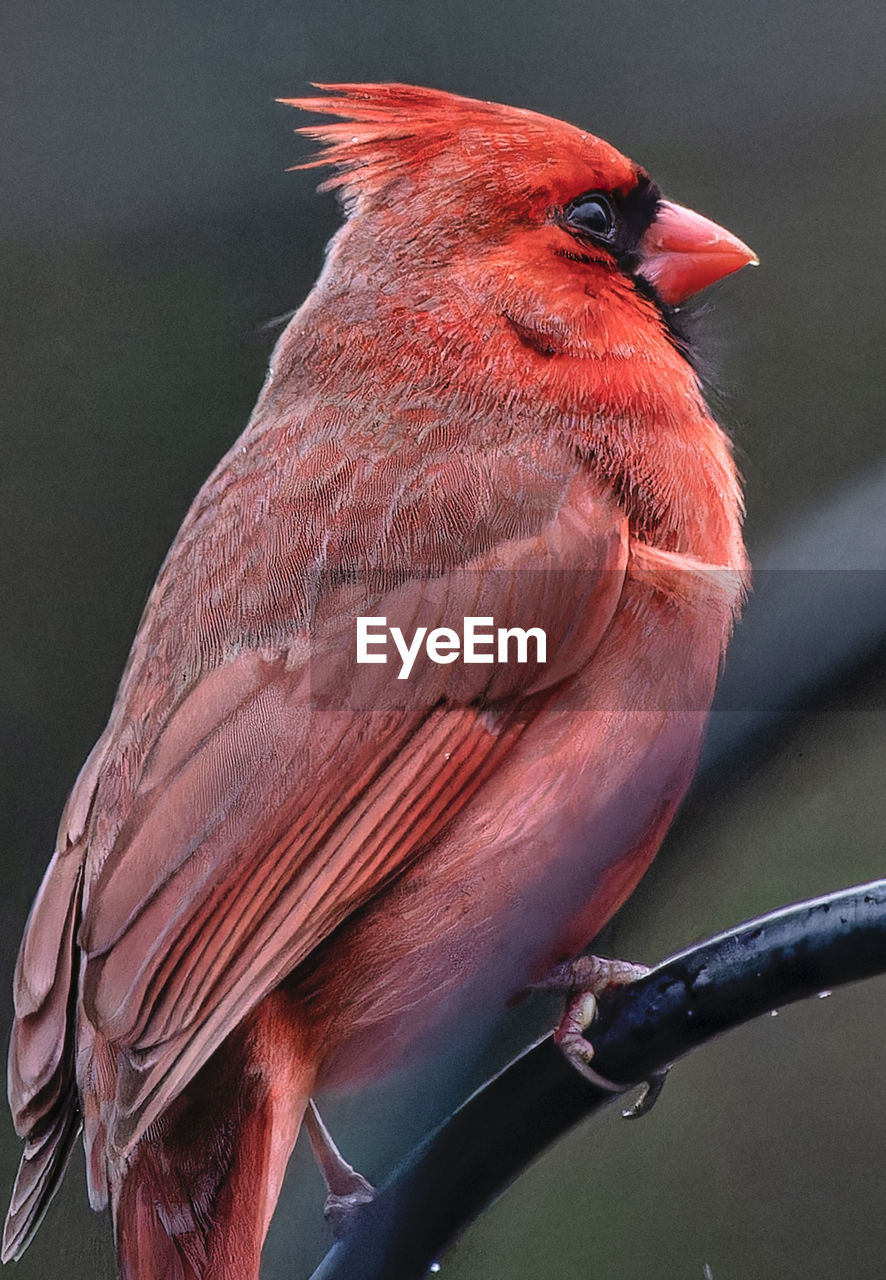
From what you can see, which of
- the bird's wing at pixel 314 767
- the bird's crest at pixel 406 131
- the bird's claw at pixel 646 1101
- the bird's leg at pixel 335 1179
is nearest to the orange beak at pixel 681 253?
the bird's crest at pixel 406 131

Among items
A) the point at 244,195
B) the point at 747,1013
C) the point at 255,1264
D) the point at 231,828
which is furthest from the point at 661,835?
the point at 244,195

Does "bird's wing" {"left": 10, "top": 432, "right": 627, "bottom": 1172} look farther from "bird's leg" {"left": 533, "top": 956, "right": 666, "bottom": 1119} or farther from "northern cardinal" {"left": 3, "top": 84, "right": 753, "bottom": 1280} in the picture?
"bird's leg" {"left": 533, "top": 956, "right": 666, "bottom": 1119}

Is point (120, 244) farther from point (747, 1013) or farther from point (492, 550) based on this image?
point (747, 1013)

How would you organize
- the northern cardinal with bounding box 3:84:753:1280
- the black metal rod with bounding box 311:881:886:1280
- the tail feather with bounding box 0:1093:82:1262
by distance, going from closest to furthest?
the black metal rod with bounding box 311:881:886:1280
the northern cardinal with bounding box 3:84:753:1280
the tail feather with bounding box 0:1093:82:1262

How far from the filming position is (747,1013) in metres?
1.21

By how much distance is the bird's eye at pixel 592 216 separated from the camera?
1.41 meters

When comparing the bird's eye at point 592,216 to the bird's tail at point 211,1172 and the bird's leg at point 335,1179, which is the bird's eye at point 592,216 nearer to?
the bird's tail at point 211,1172

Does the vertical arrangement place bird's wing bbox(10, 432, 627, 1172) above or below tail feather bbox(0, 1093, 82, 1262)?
above

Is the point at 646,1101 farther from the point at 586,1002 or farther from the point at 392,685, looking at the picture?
the point at 392,685

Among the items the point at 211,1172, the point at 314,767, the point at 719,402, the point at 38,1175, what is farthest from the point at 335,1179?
the point at 719,402

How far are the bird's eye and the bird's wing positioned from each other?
1.00ft

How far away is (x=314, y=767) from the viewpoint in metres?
1.28

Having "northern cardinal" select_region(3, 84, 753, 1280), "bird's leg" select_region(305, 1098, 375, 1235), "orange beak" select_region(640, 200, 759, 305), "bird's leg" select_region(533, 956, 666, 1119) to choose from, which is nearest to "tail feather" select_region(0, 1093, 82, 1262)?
"northern cardinal" select_region(3, 84, 753, 1280)

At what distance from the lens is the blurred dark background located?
4.82 feet
